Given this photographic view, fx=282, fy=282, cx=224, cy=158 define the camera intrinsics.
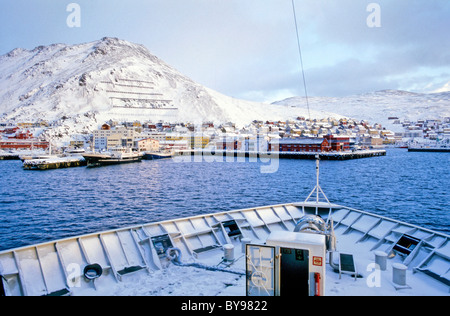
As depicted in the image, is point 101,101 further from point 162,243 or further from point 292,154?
point 162,243

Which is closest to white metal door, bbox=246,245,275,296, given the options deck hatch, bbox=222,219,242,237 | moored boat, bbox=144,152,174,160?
deck hatch, bbox=222,219,242,237

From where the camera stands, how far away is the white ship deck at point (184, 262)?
5594mm

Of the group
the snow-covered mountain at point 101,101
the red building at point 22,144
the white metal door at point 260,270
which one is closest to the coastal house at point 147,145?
the red building at point 22,144

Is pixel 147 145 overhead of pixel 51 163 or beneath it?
overhead

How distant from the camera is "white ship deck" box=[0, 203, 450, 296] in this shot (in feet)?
18.4

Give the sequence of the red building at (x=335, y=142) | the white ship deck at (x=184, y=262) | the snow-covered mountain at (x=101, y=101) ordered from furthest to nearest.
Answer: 1. the snow-covered mountain at (x=101, y=101)
2. the red building at (x=335, y=142)
3. the white ship deck at (x=184, y=262)

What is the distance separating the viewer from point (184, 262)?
6.96 meters

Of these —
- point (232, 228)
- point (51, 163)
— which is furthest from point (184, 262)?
point (51, 163)

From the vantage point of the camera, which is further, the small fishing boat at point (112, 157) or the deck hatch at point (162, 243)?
the small fishing boat at point (112, 157)

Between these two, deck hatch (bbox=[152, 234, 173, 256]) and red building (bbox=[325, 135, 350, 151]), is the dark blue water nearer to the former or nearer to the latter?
deck hatch (bbox=[152, 234, 173, 256])

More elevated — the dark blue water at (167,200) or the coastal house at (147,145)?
the coastal house at (147,145)

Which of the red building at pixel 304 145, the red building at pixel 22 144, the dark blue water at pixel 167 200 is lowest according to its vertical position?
the dark blue water at pixel 167 200

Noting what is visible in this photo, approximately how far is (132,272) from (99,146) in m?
105

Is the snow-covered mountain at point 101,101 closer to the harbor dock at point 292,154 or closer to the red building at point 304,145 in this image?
the harbor dock at point 292,154
